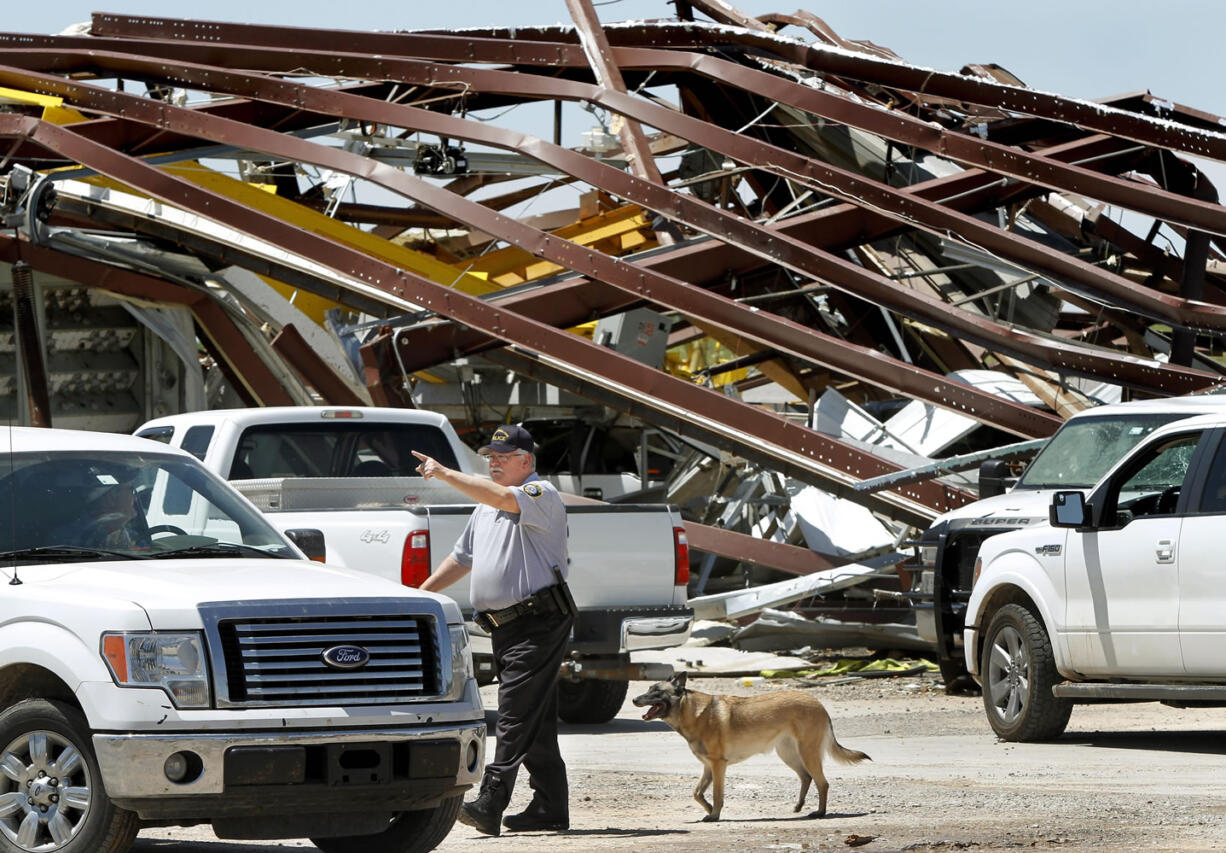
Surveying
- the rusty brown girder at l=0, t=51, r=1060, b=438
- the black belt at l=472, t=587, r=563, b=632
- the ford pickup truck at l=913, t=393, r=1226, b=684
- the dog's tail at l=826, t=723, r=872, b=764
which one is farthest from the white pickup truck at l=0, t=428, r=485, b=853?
the rusty brown girder at l=0, t=51, r=1060, b=438

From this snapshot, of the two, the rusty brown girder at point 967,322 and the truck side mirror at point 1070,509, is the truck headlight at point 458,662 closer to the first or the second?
the truck side mirror at point 1070,509

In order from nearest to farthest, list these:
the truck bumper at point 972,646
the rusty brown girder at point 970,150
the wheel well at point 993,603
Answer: the wheel well at point 993,603
the truck bumper at point 972,646
the rusty brown girder at point 970,150

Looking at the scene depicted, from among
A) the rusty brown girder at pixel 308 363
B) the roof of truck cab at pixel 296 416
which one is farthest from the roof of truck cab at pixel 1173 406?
the rusty brown girder at pixel 308 363

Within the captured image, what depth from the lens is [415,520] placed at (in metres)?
11.3

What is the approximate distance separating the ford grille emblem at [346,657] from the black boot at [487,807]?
1513 millimetres

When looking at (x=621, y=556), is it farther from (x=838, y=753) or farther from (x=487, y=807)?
(x=487, y=807)

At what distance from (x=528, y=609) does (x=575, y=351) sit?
35.5 feet

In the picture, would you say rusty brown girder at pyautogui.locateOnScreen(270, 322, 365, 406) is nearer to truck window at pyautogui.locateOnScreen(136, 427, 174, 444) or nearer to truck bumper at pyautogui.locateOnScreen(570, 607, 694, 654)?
truck window at pyautogui.locateOnScreen(136, 427, 174, 444)

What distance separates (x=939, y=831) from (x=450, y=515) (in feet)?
13.9

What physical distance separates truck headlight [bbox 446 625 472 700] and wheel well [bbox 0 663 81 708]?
1483mm

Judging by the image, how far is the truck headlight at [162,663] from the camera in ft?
21.9

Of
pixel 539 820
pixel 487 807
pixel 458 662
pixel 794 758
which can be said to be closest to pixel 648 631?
pixel 794 758

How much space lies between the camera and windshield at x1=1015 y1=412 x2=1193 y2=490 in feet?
45.0

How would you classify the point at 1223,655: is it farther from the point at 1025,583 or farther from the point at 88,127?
the point at 88,127
